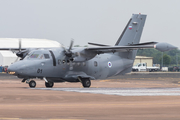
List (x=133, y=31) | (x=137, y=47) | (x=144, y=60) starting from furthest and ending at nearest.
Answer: (x=144, y=60), (x=133, y=31), (x=137, y=47)

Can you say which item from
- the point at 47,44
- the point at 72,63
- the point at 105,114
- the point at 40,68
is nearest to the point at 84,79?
the point at 72,63

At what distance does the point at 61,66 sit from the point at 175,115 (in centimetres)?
2023

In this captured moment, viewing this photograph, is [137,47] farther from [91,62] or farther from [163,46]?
→ [91,62]

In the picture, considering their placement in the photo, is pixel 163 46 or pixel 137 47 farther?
pixel 137 47

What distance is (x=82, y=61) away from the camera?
33.3 m

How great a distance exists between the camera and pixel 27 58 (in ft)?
100

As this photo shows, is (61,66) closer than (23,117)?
No

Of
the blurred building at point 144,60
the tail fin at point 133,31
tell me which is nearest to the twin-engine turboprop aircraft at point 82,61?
the tail fin at point 133,31

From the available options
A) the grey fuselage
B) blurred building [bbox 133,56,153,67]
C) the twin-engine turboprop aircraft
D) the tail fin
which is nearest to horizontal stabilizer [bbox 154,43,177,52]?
the twin-engine turboprop aircraft

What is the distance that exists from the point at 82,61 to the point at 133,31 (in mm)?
7523

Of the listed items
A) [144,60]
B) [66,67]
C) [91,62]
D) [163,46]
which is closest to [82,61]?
[91,62]

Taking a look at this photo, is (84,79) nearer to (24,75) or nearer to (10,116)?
(24,75)

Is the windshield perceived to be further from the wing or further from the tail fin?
the tail fin

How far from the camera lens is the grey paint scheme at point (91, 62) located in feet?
99.4
